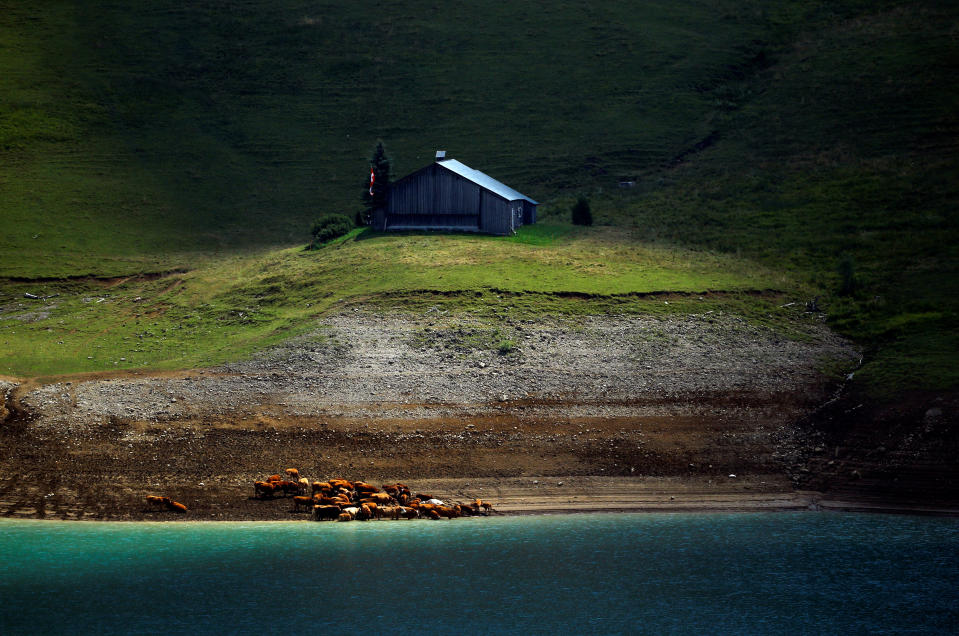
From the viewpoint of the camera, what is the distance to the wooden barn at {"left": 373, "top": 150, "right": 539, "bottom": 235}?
72750 millimetres

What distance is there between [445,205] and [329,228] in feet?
31.9

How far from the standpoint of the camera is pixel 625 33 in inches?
4806

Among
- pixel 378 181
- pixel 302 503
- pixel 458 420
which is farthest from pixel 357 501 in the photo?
pixel 378 181

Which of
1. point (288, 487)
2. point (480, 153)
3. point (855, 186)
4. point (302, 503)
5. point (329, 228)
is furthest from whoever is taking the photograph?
point (480, 153)

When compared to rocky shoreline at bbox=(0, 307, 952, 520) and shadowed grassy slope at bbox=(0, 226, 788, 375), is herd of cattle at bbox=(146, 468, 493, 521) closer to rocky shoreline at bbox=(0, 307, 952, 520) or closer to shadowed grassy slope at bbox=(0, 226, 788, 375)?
rocky shoreline at bbox=(0, 307, 952, 520)

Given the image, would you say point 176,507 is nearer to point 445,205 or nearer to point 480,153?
point 445,205

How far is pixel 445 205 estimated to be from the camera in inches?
2889

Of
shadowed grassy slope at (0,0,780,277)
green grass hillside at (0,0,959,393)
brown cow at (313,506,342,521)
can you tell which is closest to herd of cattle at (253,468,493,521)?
brown cow at (313,506,342,521)

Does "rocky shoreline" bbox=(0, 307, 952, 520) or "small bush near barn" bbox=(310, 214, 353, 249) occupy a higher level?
"small bush near barn" bbox=(310, 214, 353, 249)

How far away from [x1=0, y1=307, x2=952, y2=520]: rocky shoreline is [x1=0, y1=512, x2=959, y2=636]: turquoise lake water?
2.32m

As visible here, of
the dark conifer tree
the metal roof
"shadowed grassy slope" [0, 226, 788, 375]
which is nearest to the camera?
"shadowed grassy slope" [0, 226, 788, 375]

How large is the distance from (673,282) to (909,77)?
57902mm

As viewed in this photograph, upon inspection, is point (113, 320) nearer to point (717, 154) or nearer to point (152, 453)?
point (152, 453)

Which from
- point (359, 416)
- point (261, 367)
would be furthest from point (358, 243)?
point (359, 416)
